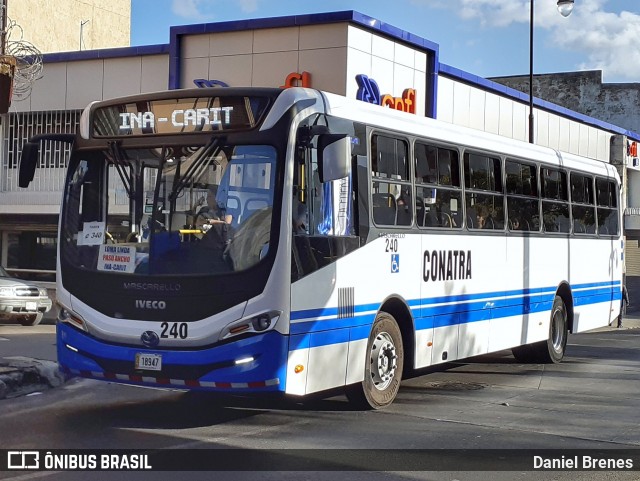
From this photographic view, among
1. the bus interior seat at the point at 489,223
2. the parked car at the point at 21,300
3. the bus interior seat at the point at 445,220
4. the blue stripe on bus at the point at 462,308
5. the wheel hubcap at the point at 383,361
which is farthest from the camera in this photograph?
the parked car at the point at 21,300

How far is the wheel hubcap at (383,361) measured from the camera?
1070 centimetres

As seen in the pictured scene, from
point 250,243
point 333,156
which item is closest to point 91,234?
point 250,243

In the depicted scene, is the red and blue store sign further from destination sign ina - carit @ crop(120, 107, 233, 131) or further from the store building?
destination sign ina - carit @ crop(120, 107, 233, 131)

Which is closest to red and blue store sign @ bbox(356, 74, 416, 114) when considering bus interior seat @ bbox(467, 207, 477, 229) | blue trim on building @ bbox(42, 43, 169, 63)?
→ blue trim on building @ bbox(42, 43, 169, 63)

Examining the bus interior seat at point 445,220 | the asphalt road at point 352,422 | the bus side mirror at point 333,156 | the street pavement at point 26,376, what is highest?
the bus side mirror at point 333,156

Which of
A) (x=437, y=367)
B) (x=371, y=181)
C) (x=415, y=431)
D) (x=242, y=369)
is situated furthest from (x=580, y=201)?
(x=242, y=369)


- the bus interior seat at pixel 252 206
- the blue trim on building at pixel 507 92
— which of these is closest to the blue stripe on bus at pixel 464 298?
the bus interior seat at pixel 252 206

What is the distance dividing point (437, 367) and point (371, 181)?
532 cm

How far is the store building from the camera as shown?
24.6 meters

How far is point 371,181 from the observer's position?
1064 cm

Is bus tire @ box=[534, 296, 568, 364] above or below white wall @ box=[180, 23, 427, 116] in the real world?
below

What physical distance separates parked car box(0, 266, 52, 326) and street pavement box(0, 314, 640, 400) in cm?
861

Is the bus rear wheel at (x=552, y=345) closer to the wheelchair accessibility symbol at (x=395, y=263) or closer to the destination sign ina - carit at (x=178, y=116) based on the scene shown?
the wheelchair accessibility symbol at (x=395, y=263)

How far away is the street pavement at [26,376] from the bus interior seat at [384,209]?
15.1 ft
